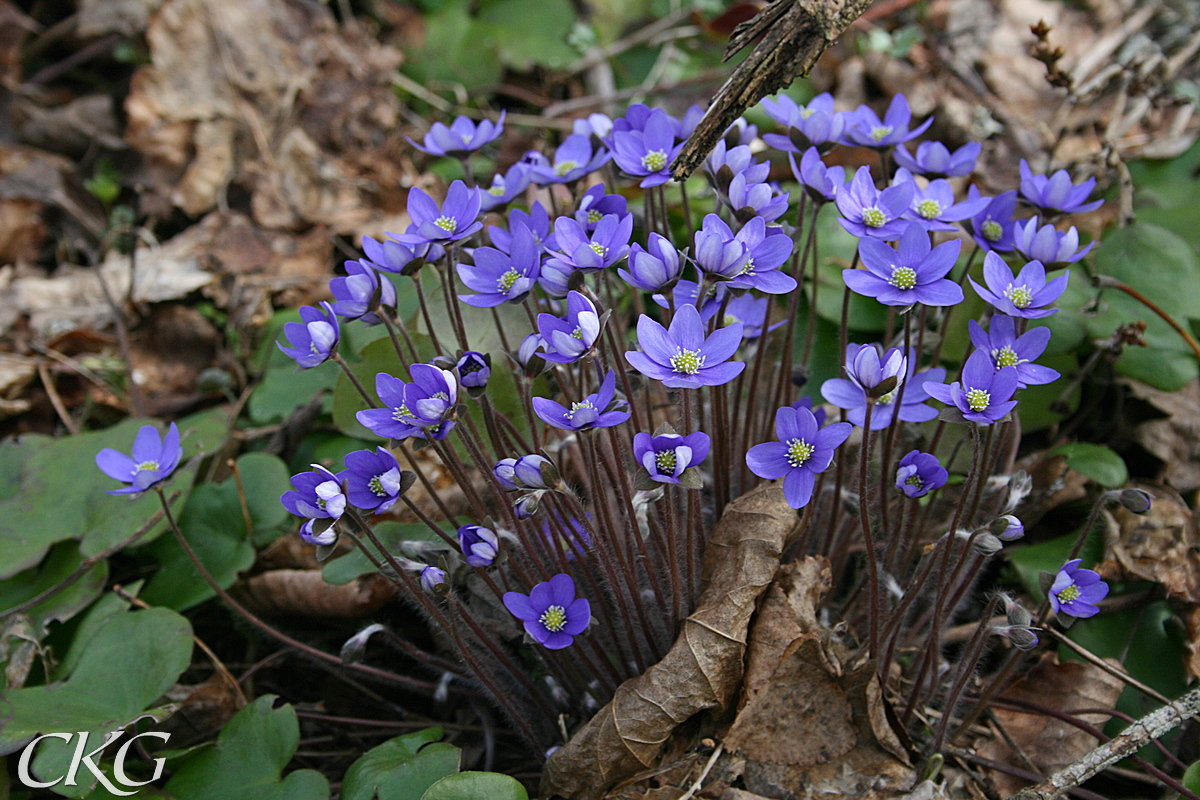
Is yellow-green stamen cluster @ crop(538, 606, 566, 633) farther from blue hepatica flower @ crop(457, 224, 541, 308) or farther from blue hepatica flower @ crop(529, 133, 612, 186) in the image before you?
blue hepatica flower @ crop(529, 133, 612, 186)

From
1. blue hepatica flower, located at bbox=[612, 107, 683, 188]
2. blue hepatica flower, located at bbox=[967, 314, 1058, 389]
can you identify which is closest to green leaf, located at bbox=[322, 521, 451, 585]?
blue hepatica flower, located at bbox=[612, 107, 683, 188]

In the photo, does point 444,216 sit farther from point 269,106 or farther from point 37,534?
point 269,106

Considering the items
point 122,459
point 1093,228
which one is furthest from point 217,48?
point 1093,228

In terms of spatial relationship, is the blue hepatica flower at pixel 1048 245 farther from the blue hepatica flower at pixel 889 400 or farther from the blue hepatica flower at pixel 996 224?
the blue hepatica flower at pixel 889 400

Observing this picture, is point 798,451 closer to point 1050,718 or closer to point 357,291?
point 357,291

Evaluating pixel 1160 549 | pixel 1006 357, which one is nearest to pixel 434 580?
pixel 1006 357

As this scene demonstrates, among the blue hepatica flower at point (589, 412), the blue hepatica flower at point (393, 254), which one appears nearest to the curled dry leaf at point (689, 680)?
the blue hepatica flower at point (589, 412)
